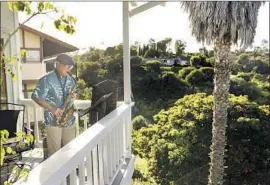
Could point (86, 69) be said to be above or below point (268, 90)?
above

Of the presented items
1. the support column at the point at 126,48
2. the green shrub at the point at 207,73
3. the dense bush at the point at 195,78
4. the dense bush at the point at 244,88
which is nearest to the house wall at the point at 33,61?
the support column at the point at 126,48

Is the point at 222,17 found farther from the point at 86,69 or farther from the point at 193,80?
the point at 86,69

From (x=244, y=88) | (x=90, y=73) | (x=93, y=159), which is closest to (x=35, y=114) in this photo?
(x=90, y=73)

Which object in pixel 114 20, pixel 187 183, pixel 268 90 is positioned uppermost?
pixel 114 20

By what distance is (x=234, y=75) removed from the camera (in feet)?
25.1

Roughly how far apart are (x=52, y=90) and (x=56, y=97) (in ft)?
0.27

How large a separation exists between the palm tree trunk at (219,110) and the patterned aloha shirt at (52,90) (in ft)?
14.8

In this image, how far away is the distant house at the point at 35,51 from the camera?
4691 mm

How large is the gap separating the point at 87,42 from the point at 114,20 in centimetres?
90

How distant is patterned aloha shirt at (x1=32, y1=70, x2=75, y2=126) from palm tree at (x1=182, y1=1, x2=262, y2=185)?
4.07 m

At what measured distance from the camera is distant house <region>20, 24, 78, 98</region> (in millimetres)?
4691

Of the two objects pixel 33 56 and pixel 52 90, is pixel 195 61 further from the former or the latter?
pixel 52 90

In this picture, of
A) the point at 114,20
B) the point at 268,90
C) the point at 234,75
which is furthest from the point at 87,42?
the point at 268,90

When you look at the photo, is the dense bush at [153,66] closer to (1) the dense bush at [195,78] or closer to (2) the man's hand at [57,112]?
(1) the dense bush at [195,78]
